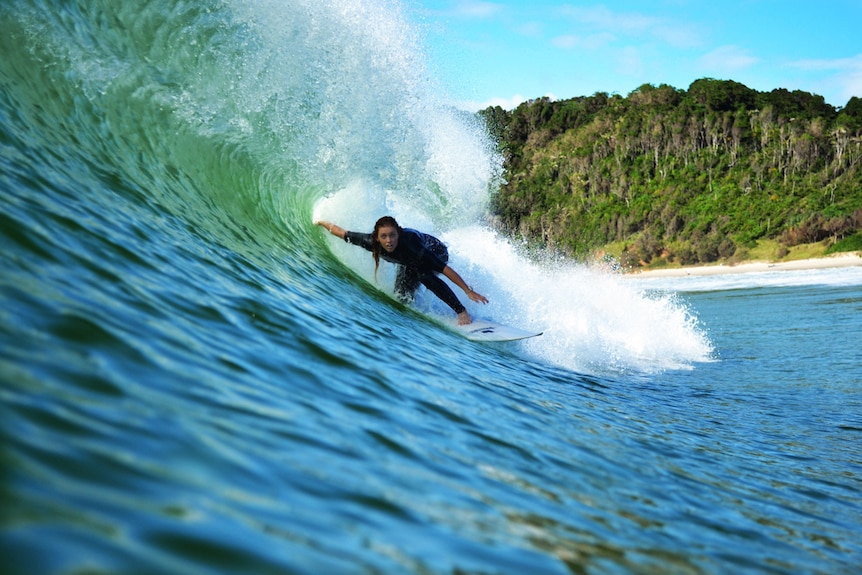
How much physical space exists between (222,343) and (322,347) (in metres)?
1.00

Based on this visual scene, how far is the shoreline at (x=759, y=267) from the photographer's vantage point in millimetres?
52250

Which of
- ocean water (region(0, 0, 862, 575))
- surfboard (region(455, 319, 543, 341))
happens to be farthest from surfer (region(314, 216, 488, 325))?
ocean water (region(0, 0, 862, 575))

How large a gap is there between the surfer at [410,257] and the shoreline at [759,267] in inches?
1957

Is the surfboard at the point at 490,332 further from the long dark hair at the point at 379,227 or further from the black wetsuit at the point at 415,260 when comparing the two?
the long dark hair at the point at 379,227

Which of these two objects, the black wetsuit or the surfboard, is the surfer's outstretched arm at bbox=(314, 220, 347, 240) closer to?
the black wetsuit

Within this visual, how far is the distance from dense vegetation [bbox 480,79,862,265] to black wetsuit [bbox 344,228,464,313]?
5878 cm

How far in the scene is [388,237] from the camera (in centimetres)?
805

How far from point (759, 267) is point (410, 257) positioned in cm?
5787

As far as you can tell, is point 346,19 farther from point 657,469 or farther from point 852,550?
point 852,550

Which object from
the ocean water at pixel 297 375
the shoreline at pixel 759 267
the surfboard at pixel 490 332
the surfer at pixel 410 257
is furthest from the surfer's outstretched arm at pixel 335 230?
the shoreline at pixel 759 267

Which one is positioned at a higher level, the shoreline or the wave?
the shoreline

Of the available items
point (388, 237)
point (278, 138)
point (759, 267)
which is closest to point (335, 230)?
point (388, 237)

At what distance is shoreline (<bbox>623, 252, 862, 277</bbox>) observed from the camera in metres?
52.2

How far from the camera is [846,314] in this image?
59.5ft
